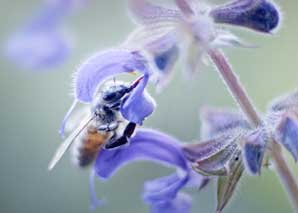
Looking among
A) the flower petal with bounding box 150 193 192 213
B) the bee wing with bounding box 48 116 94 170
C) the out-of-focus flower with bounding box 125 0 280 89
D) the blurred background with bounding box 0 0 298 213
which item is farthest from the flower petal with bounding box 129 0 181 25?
the blurred background with bounding box 0 0 298 213

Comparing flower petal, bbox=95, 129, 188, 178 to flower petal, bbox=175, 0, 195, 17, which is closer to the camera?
flower petal, bbox=175, 0, 195, 17

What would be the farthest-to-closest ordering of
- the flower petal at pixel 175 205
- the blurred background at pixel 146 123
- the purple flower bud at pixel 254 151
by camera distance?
the blurred background at pixel 146 123
the flower petal at pixel 175 205
the purple flower bud at pixel 254 151

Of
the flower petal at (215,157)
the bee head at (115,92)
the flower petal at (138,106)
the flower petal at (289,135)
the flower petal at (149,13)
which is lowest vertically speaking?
the flower petal at (289,135)

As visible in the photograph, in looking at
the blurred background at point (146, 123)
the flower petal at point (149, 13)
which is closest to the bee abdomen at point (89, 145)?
the flower petal at point (149, 13)

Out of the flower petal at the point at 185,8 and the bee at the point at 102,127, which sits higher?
the flower petal at the point at 185,8

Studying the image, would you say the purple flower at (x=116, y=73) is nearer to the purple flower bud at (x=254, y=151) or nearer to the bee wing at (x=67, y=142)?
the bee wing at (x=67, y=142)

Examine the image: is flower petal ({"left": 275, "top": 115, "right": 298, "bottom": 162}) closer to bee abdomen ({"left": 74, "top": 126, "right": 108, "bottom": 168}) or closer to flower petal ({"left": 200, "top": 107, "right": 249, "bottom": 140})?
flower petal ({"left": 200, "top": 107, "right": 249, "bottom": 140})

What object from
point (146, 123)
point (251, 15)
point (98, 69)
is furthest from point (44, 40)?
point (146, 123)

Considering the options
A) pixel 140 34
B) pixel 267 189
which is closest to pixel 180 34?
pixel 140 34
